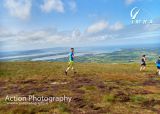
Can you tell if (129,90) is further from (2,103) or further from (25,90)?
(2,103)

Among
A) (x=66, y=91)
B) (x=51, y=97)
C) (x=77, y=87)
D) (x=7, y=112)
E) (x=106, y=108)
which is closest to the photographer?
(x=7, y=112)

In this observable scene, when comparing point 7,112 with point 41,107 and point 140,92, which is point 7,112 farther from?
point 140,92

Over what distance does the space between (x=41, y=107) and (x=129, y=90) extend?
34.6 feet

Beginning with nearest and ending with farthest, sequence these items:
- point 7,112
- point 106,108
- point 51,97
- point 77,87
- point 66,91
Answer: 1. point 7,112
2. point 106,108
3. point 51,97
4. point 66,91
5. point 77,87

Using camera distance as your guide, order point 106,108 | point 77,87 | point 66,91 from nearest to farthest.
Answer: point 106,108, point 66,91, point 77,87

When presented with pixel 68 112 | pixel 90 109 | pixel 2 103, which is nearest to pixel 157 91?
pixel 90 109

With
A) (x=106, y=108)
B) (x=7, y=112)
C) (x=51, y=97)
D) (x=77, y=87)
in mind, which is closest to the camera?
(x=7, y=112)

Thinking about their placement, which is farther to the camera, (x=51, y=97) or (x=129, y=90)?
(x=129, y=90)

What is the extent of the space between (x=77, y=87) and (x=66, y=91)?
9.54ft

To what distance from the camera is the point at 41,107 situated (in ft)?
65.7

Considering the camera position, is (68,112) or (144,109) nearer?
(68,112)

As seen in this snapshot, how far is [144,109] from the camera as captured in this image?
20234 millimetres

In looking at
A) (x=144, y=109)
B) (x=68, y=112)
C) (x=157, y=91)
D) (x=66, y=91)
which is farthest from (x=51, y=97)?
(x=157, y=91)

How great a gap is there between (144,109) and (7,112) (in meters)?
9.52
